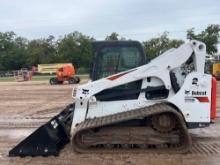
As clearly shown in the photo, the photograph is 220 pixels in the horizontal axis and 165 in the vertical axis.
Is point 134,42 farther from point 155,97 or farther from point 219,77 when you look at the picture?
point 219,77

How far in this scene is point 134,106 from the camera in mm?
8508

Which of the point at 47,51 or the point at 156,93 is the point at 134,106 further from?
the point at 47,51

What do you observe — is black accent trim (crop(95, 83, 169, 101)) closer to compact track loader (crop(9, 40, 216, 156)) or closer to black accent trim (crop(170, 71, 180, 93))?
compact track loader (crop(9, 40, 216, 156))

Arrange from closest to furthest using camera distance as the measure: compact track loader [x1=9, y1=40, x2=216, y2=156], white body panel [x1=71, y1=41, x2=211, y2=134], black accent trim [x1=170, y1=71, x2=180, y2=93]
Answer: compact track loader [x1=9, y1=40, x2=216, y2=156], white body panel [x1=71, y1=41, x2=211, y2=134], black accent trim [x1=170, y1=71, x2=180, y2=93]

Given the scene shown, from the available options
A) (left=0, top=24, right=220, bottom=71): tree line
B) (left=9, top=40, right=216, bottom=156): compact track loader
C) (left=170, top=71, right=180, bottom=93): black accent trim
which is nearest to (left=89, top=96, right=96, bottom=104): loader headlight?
(left=9, top=40, right=216, bottom=156): compact track loader

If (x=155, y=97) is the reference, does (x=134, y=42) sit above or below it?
above

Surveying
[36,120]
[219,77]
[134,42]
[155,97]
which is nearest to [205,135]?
[155,97]

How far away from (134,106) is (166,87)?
29.1 inches

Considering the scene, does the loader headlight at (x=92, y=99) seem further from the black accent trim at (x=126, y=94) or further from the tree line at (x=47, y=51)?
the tree line at (x=47, y=51)

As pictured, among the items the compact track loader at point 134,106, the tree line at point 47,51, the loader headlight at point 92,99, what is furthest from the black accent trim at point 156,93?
the tree line at point 47,51

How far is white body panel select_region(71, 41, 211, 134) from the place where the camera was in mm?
8273

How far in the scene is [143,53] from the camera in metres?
8.72

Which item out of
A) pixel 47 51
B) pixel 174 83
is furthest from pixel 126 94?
pixel 47 51

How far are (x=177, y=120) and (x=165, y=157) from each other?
2.43 feet
